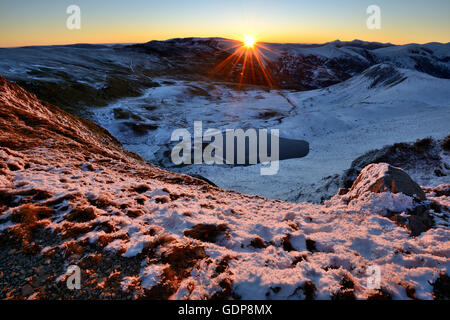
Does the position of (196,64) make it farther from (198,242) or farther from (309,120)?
(198,242)

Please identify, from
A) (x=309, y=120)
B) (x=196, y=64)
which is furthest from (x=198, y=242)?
(x=196, y=64)

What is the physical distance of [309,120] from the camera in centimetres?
4784

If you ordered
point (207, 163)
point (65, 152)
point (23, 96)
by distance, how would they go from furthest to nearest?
point (207, 163) → point (23, 96) → point (65, 152)

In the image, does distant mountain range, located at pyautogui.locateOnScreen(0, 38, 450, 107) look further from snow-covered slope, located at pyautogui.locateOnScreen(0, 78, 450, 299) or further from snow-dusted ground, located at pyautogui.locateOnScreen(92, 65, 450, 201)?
snow-covered slope, located at pyautogui.locateOnScreen(0, 78, 450, 299)

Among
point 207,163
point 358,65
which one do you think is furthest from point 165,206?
point 358,65

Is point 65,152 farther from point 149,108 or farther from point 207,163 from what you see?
point 149,108

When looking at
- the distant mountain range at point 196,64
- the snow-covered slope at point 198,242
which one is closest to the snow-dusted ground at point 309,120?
the snow-covered slope at point 198,242

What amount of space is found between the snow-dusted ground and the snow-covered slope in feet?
37.3

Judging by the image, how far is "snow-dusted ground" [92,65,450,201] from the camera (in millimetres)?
25484

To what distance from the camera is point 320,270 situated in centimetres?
427

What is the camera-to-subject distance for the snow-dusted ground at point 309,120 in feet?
83.6

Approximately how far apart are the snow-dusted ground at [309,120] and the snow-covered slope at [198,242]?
11.4 m

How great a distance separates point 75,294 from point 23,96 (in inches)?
740
